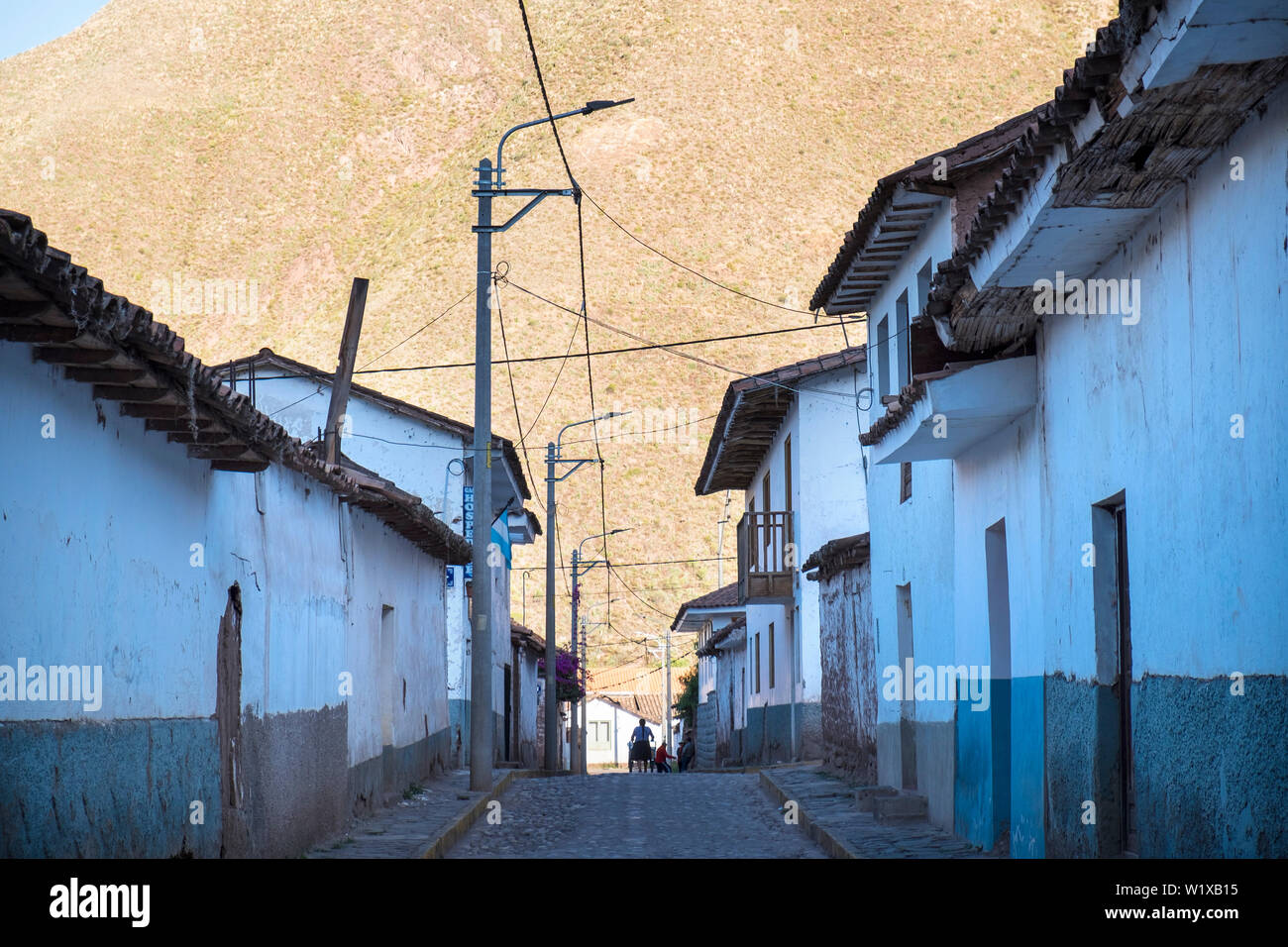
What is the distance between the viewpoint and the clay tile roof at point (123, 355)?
18.0 ft

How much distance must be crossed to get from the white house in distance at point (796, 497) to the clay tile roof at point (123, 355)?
13.7 m

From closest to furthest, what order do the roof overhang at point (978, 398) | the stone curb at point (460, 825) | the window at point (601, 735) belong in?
the roof overhang at point (978, 398) → the stone curb at point (460, 825) → the window at point (601, 735)

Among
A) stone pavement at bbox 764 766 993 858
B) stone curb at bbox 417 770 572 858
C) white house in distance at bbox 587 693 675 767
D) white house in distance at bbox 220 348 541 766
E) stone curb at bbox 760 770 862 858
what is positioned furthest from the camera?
white house in distance at bbox 587 693 675 767

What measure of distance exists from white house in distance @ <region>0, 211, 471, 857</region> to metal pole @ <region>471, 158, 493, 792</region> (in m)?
3.84

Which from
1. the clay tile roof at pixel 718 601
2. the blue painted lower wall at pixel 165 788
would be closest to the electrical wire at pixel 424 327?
the clay tile roof at pixel 718 601

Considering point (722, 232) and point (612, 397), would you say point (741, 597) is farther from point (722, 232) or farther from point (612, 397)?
point (722, 232)

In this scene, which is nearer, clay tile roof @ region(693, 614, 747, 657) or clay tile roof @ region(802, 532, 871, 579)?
clay tile roof @ region(802, 532, 871, 579)

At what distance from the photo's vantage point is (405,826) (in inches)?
546

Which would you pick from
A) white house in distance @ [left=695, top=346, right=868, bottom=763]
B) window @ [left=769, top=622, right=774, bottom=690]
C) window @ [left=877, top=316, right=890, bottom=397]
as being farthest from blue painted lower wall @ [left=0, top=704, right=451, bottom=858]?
window @ [left=769, top=622, right=774, bottom=690]

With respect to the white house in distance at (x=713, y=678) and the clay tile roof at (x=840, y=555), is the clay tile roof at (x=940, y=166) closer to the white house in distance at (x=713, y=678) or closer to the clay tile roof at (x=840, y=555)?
the clay tile roof at (x=840, y=555)

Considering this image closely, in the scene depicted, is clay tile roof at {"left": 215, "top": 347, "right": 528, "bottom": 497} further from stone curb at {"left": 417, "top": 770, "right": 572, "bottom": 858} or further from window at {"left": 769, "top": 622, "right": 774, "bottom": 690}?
stone curb at {"left": 417, "top": 770, "right": 572, "bottom": 858}

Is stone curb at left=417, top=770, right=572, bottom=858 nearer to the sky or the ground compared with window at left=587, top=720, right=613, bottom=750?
nearer to the sky

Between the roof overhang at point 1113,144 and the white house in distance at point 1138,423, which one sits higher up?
the roof overhang at point 1113,144

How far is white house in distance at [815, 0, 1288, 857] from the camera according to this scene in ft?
18.4
